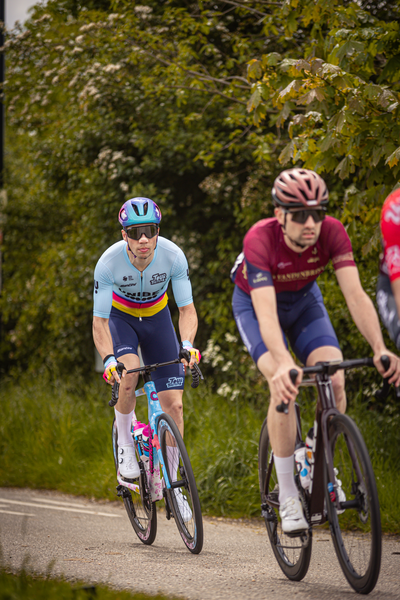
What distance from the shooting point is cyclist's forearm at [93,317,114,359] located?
5.03m

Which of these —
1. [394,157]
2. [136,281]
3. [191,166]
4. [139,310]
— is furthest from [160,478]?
[191,166]

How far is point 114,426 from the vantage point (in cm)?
591

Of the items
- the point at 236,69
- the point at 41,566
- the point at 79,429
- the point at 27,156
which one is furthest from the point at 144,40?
the point at 41,566

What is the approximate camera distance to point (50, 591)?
3.28 m

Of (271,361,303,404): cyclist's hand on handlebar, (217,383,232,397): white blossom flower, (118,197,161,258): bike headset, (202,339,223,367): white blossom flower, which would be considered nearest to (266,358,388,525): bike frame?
(271,361,303,404): cyclist's hand on handlebar

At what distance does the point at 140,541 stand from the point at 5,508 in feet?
7.00

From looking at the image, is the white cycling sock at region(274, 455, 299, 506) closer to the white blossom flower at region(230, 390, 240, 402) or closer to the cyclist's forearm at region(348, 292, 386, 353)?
the cyclist's forearm at region(348, 292, 386, 353)

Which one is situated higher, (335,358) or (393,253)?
(393,253)

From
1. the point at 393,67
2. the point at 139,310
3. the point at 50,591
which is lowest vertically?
the point at 50,591

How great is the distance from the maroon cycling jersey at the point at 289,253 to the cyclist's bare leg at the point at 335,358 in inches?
17.1

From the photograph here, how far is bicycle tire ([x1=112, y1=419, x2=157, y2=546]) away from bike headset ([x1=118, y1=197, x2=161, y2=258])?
1.86 metres

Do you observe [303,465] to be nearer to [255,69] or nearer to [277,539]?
[277,539]

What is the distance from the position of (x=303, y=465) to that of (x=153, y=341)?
6.45 feet

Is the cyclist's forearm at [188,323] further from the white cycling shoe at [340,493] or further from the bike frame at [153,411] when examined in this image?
the white cycling shoe at [340,493]
